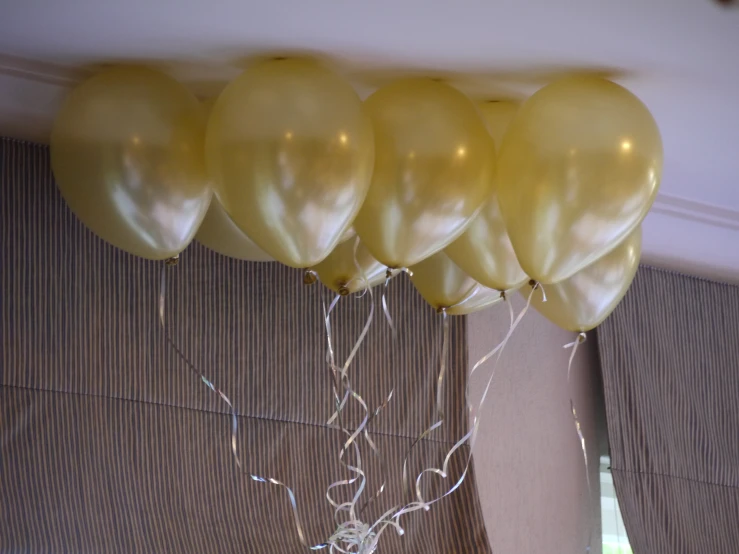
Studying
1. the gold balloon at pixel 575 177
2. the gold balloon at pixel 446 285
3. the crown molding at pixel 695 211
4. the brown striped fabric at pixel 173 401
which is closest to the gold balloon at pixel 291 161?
the gold balloon at pixel 575 177

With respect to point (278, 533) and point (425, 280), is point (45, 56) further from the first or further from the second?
point (278, 533)

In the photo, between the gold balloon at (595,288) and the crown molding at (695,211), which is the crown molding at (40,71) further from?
the crown molding at (695,211)

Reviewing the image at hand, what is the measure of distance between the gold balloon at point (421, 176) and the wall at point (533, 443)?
0.75 meters

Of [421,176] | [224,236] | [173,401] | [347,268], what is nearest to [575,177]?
[421,176]

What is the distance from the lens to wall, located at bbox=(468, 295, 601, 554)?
2.07 m

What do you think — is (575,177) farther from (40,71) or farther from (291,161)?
(40,71)

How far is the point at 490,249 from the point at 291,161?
416mm

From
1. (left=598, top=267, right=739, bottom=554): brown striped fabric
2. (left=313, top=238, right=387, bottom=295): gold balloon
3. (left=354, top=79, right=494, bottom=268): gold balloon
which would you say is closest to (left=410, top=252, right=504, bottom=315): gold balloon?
(left=313, top=238, right=387, bottom=295): gold balloon

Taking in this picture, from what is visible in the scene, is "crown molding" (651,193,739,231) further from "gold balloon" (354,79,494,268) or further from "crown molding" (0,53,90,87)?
"crown molding" (0,53,90,87)

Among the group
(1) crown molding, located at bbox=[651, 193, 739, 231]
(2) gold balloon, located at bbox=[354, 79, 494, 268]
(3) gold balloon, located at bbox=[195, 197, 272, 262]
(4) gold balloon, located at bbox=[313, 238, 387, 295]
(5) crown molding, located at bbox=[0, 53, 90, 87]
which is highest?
(5) crown molding, located at bbox=[0, 53, 90, 87]

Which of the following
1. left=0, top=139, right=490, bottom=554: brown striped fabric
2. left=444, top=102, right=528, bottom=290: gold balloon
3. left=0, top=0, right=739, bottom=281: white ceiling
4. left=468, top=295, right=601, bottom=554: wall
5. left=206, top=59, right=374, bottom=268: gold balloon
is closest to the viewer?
left=206, top=59, right=374, bottom=268: gold balloon

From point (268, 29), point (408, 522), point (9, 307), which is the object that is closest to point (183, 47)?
point (268, 29)

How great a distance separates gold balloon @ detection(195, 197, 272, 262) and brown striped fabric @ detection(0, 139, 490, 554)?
0.20 meters

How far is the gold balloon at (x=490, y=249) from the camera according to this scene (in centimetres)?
156
